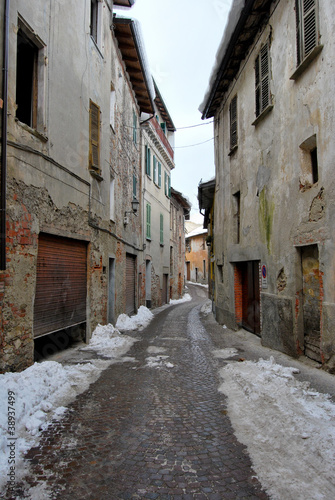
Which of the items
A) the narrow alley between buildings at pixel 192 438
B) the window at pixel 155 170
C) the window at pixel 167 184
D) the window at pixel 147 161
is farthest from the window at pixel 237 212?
the window at pixel 167 184

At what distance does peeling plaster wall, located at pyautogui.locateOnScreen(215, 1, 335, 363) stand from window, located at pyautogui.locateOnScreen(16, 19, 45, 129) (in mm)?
4874

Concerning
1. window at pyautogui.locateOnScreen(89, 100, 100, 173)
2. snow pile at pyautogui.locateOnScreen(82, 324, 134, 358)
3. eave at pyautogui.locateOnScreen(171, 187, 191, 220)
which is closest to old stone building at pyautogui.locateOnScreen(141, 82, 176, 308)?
eave at pyautogui.locateOnScreen(171, 187, 191, 220)

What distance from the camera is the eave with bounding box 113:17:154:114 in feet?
38.1

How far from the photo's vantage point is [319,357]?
6035 mm

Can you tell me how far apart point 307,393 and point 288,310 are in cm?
257

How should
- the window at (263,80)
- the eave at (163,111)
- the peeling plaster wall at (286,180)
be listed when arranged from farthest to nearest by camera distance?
the eave at (163,111) → the window at (263,80) → the peeling plaster wall at (286,180)

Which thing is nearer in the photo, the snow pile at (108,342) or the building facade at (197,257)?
the snow pile at (108,342)

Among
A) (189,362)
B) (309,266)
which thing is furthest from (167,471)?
(309,266)

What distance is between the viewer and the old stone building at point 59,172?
17.7 ft

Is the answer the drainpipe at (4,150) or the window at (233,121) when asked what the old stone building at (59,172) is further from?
the window at (233,121)

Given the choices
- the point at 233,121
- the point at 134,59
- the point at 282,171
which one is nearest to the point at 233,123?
the point at 233,121

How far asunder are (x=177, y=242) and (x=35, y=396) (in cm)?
2559

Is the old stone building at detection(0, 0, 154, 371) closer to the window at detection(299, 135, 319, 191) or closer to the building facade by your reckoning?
the window at detection(299, 135, 319, 191)

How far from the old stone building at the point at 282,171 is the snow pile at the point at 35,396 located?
A: 3884 millimetres
